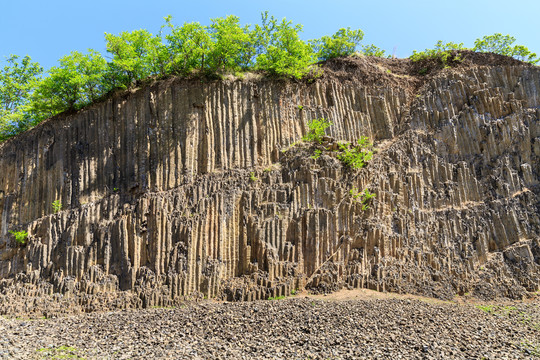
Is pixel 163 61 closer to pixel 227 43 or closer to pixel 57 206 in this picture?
pixel 227 43

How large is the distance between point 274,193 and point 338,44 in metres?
10.8

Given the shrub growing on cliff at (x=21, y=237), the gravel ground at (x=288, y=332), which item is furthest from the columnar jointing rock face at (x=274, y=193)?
the gravel ground at (x=288, y=332)

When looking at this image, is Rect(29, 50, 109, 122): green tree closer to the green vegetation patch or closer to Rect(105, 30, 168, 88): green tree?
Rect(105, 30, 168, 88): green tree

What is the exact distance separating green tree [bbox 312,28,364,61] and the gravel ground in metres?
14.4

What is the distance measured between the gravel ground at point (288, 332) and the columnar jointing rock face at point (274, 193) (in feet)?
5.88

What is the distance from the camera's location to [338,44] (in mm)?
23141

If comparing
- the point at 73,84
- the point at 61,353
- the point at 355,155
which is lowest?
the point at 61,353

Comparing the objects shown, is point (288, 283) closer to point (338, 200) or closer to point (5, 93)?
point (338, 200)

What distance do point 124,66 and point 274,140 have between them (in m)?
7.77

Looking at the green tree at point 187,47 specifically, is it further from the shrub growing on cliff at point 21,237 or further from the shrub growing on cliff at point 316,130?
the shrub growing on cliff at point 21,237

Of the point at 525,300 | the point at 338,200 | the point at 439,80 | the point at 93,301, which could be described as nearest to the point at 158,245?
the point at 93,301

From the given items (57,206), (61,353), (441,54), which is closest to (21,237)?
(57,206)

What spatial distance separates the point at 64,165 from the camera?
61.9 ft

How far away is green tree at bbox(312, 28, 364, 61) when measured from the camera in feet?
75.8
